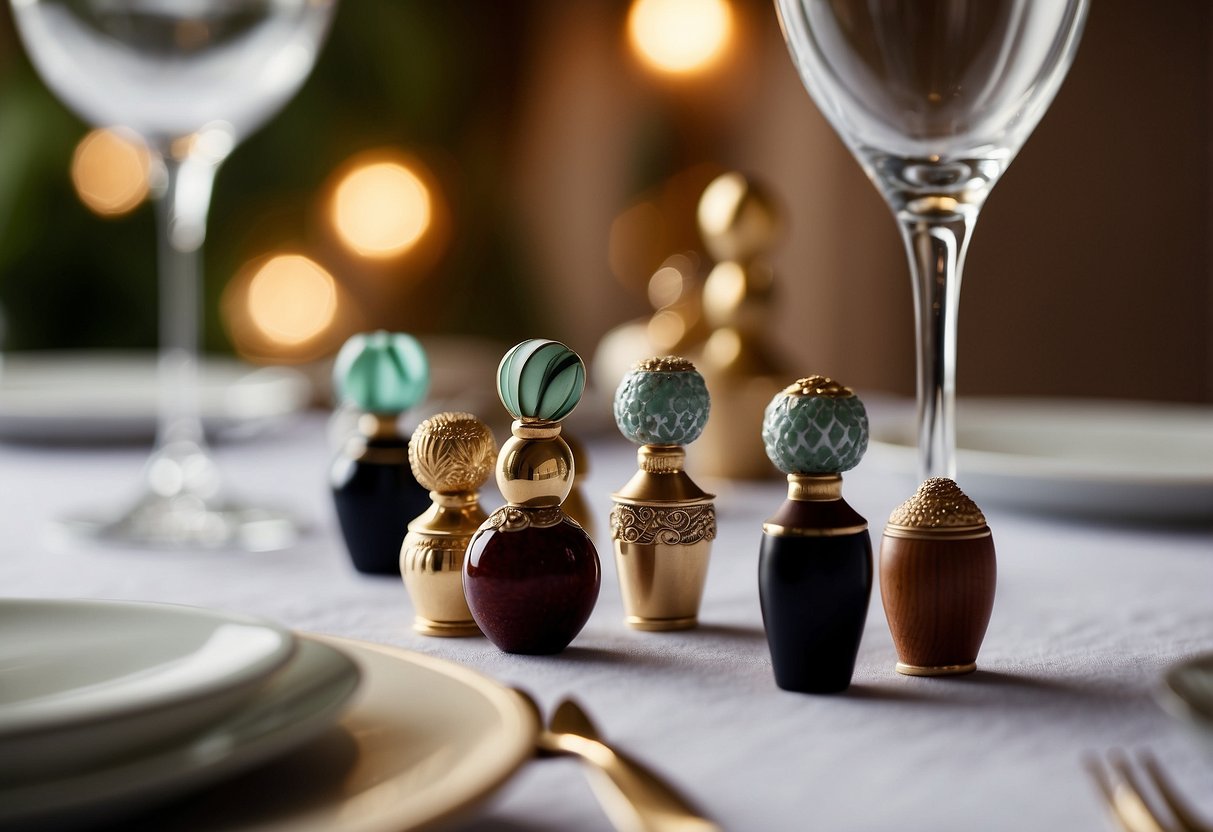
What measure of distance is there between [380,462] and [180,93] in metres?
0.26

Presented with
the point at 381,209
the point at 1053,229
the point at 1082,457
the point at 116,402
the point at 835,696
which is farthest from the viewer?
the point at 381,209

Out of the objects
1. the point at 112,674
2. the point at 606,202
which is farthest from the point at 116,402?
the point at 606,202

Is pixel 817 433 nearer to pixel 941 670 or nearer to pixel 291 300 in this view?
pixel 941 670

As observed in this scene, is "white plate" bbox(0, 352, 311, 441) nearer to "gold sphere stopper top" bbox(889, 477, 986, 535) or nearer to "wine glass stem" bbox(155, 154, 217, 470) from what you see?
"wine glass stem" bbox(155, 154, 217, 470)

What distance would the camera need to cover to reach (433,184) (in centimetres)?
289

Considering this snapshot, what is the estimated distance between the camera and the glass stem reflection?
697mm

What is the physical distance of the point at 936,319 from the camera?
18.5 inches

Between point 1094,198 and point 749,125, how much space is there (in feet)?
2.57

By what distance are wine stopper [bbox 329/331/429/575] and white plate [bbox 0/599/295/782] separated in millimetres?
199

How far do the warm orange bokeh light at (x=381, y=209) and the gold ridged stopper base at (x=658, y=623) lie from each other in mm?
2397

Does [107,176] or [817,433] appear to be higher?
[107,176]

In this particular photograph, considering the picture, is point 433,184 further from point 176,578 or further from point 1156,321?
→ point 176,578

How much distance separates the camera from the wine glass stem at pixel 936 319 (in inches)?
18.1

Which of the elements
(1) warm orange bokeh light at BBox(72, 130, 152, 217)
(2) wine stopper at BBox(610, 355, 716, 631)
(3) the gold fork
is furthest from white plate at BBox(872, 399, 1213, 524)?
(1) warm orange bokeh light at BBox(72, 130, 152, 217)
